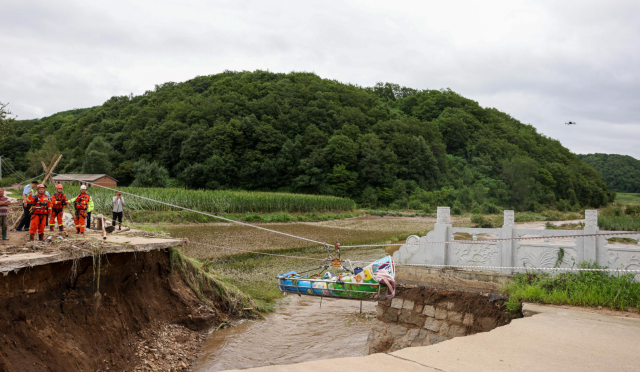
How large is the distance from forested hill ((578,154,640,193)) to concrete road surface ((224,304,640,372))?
280 feet

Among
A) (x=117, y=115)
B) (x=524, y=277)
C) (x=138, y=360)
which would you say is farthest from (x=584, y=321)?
(x=117, y=115)

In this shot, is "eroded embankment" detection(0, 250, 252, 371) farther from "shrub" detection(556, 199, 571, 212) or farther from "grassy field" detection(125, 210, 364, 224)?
"shrub" detection(556, 199, 571, 212)

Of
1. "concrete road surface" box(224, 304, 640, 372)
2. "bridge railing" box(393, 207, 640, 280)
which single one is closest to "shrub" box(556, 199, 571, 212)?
"bridge railing" box(393, 207, 640, 280)

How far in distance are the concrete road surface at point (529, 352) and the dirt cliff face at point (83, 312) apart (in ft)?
13.4

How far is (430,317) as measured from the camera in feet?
29.3

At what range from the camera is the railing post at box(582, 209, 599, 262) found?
764 centimetres

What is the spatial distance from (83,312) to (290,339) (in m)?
4.53

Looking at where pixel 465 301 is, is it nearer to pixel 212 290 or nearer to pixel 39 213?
pixel 212 290

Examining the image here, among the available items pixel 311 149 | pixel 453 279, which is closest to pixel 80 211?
pixel 453 279

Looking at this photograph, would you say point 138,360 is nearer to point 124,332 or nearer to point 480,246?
point 124,332

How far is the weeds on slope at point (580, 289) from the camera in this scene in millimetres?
6836

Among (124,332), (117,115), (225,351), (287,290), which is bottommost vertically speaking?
(225,351)

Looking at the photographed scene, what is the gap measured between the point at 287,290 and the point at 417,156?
6260cm

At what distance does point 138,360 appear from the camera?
285 inches
